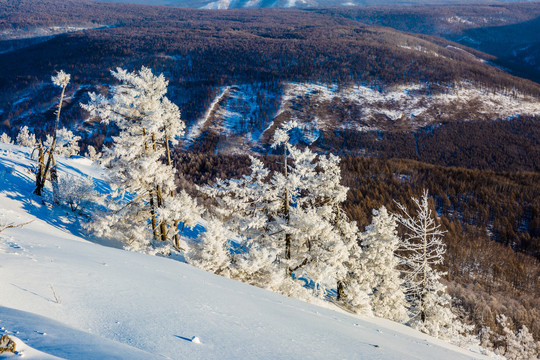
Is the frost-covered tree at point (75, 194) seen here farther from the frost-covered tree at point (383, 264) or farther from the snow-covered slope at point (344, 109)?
the snow-covered slope at point (344, 109)

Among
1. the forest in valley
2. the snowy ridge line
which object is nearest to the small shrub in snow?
the forest in valley

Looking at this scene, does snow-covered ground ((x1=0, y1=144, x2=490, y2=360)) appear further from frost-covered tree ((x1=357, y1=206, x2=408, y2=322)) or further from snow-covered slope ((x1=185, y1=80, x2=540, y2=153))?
snow-covered slope ((x1=185, y1=80, x2=540, y2=153))

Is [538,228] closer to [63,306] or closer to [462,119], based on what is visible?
[63,306]

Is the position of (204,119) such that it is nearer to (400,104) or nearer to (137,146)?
(400,104)

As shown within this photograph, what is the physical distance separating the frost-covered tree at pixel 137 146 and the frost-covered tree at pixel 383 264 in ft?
40.3

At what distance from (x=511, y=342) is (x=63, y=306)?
128ft

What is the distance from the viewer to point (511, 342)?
3052cm

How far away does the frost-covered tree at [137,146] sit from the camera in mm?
14836

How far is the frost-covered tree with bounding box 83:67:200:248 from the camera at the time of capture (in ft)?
48.7

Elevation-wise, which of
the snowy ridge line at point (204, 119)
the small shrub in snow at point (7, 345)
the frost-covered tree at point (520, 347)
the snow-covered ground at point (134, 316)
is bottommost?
the frost-covered tree at point (520, 347)

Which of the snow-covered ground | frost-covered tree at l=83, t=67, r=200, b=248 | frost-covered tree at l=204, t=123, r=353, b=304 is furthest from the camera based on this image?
frost-covered tree at l=204, t=123, r=353, b=304

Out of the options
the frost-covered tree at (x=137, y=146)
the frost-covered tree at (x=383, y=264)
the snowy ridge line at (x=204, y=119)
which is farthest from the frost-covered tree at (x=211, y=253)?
the snowy ridge line at (x=204, y=119)

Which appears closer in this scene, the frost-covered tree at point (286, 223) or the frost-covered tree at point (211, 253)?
the frost-covered tree at point (211, 253)

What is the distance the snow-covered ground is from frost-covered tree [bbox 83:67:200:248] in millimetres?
6115
